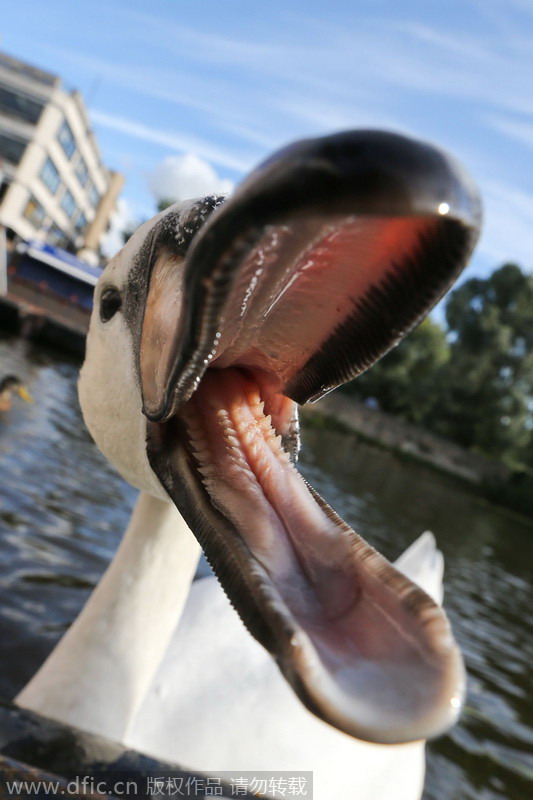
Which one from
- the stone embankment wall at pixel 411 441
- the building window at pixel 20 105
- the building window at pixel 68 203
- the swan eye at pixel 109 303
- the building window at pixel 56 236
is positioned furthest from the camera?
the building window at pixel 68 203

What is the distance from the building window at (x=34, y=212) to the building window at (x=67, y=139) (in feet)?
16.4

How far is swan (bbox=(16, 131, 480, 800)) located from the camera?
3.17 ft

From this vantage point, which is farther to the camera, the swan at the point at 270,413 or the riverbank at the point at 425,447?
the riverbank at the point at 425,447

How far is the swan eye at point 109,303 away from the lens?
2.11m

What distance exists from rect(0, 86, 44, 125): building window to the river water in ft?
111

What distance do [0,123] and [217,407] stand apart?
4920 cm

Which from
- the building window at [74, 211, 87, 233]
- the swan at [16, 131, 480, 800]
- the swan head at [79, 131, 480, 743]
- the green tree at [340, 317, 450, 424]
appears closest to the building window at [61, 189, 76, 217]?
the building window at [74, 211, 87, 233]

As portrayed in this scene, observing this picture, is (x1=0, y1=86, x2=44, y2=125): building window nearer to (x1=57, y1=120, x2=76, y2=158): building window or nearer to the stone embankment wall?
(x1=57, y1=120, x2=76, y2=158): building window

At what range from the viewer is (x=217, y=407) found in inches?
65.6

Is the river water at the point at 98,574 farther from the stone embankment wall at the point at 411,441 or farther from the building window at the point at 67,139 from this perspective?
the building window at the point at 67,139

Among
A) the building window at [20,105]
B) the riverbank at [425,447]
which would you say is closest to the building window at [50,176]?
the building window at [20,105]

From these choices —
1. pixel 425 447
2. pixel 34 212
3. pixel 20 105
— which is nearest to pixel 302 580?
pixel 425 447

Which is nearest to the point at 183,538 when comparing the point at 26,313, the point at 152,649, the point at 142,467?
the point at 152,649

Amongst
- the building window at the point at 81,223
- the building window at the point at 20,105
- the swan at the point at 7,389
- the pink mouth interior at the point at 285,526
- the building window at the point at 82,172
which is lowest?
the building window at the point at 81,223
